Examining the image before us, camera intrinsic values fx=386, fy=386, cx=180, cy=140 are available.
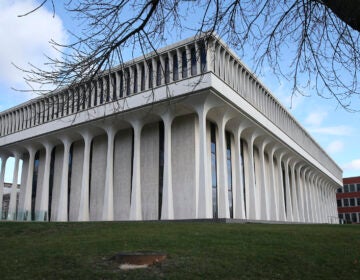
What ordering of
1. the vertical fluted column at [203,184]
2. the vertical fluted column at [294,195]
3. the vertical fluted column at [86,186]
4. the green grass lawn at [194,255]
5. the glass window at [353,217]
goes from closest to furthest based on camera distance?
the green grass lawn at [194,255]
the vertical fluted column at [203,184]
the vertical fluted column at [86,186]
the vertical fluted column at [294,195]
the glass window at [353,217]

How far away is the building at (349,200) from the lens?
88.9m

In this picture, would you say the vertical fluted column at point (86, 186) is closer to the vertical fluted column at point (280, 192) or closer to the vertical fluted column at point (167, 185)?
the vertical fluted column at point (167, 185)

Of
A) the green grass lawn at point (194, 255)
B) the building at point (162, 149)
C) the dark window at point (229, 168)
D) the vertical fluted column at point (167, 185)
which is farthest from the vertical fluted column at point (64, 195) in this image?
the green grass lawn at point (194, 255)

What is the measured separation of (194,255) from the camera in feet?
33.1

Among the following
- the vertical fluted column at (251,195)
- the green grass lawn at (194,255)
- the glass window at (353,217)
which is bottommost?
the green grass lawn at (194,255)

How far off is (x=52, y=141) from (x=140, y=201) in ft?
50.2

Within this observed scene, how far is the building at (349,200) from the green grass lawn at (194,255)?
3233 inches

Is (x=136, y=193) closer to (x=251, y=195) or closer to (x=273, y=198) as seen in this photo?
(x=251, y=195)

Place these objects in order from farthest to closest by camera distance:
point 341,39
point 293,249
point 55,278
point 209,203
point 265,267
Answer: point 209,203 < point 293,249 < point 265,267 < point 55,278 < point 341,39

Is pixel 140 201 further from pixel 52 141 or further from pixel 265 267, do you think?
pixel 265 267

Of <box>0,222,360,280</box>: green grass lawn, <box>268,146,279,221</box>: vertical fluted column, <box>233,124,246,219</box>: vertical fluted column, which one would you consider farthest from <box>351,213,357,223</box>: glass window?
<box>0,222,360,280</box>: green grass lawn

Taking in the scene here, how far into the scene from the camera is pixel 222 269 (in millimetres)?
8836

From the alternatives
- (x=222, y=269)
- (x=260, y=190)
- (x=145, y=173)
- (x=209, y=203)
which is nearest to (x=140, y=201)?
(x=145, y=173)

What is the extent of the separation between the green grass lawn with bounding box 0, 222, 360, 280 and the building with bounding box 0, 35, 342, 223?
469 inches
